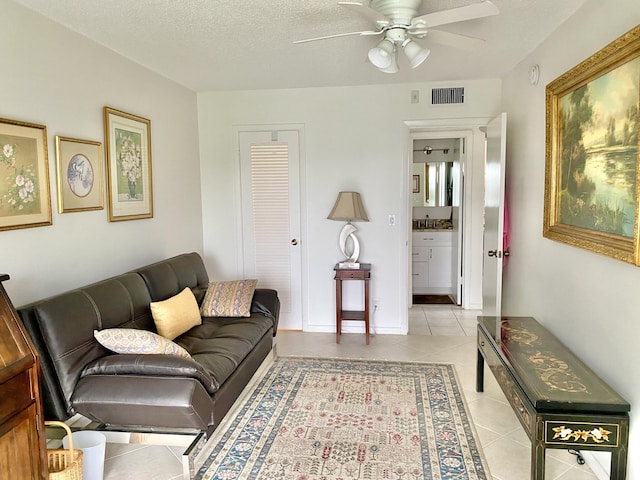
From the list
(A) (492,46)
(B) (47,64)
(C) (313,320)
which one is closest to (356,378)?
(C) (313,320)

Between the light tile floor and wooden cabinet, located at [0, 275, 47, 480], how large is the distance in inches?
25.3

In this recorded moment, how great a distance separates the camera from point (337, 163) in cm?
457

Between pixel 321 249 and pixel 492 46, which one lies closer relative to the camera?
pixel 492 46

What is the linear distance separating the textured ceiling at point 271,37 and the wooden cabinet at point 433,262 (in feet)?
8.12

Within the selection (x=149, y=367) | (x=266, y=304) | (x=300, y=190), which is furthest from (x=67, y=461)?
(x=300, y=190)

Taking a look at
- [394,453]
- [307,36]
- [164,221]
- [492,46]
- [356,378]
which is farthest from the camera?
[164,221]

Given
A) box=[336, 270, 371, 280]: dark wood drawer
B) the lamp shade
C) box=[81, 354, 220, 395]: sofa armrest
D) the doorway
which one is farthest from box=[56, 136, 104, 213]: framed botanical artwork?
the doorway

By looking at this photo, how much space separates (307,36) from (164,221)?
6.65ft

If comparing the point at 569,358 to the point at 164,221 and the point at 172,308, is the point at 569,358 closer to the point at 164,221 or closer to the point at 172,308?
the point at 172,308

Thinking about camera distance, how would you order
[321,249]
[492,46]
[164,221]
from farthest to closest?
[321,249], [164,221], [492,46]

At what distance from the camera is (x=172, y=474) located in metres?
2.32

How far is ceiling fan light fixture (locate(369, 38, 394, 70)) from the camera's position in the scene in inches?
93.2

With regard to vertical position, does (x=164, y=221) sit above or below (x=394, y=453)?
above

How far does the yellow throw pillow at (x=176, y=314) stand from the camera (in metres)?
2.97
